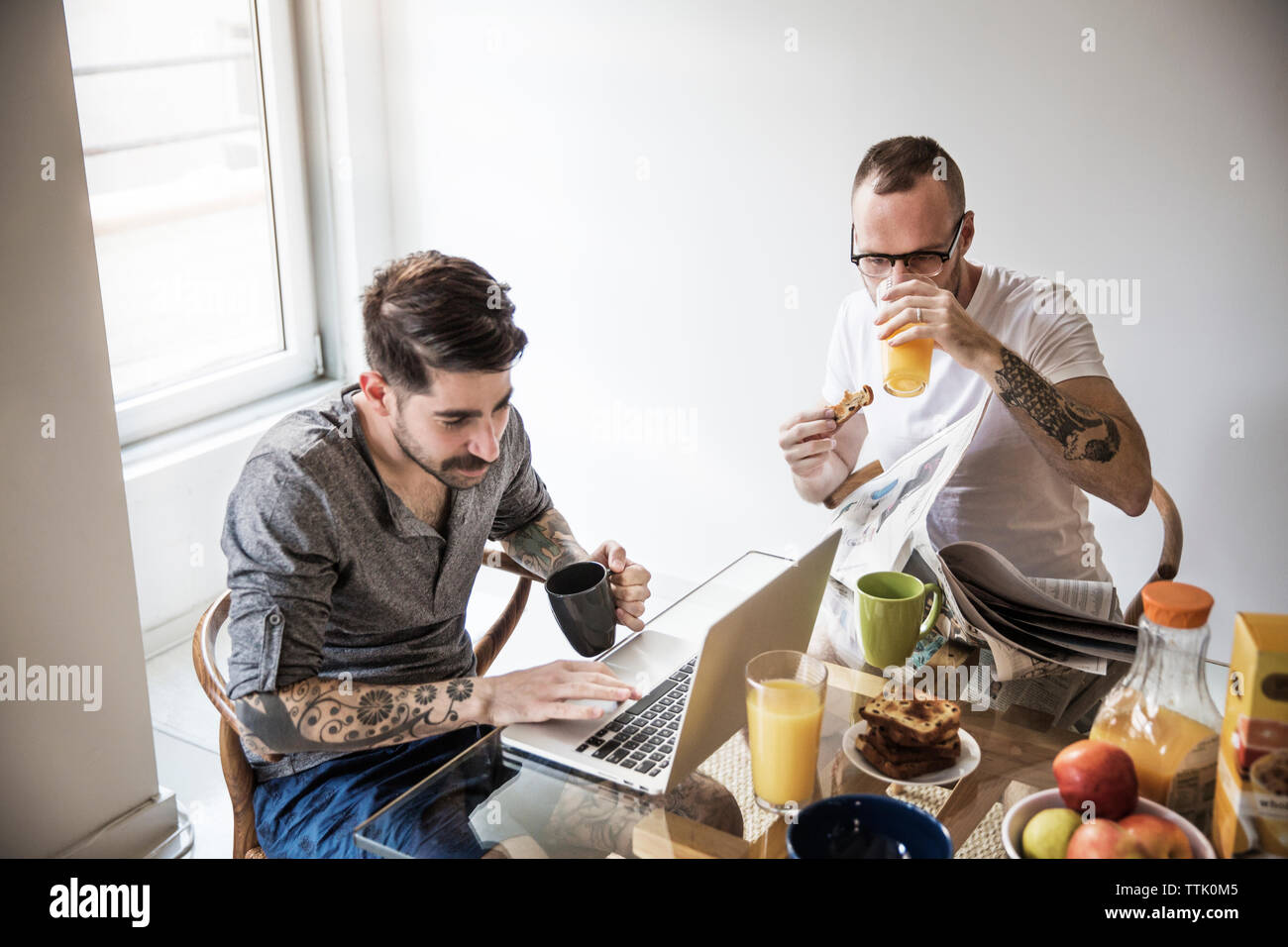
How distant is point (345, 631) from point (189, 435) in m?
1.67

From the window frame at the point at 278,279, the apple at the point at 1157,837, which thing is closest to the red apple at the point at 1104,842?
the apple at the point at 1157,837

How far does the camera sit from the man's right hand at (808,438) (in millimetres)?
1859

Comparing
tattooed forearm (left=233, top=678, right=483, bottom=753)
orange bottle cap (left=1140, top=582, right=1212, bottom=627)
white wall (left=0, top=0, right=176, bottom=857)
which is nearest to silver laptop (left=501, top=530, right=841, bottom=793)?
tattooed forearm (left=233, top=678, right=483, bottom=753)

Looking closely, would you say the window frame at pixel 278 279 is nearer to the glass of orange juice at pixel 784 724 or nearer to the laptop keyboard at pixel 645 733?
the laptop keyboard at pixel 645 733

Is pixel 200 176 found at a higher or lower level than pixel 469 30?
lower

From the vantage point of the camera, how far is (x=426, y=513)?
1.65 metres

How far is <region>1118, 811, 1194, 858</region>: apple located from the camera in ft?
3.30

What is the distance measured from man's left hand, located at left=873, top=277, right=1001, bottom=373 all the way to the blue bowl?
81 cm

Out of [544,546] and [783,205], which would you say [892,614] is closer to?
[544,546]

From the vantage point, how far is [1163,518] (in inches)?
76.6

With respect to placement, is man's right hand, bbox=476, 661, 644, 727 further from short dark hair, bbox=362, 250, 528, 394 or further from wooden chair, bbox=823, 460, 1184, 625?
wooden chair, bbox=823, 460, 1184, 625
